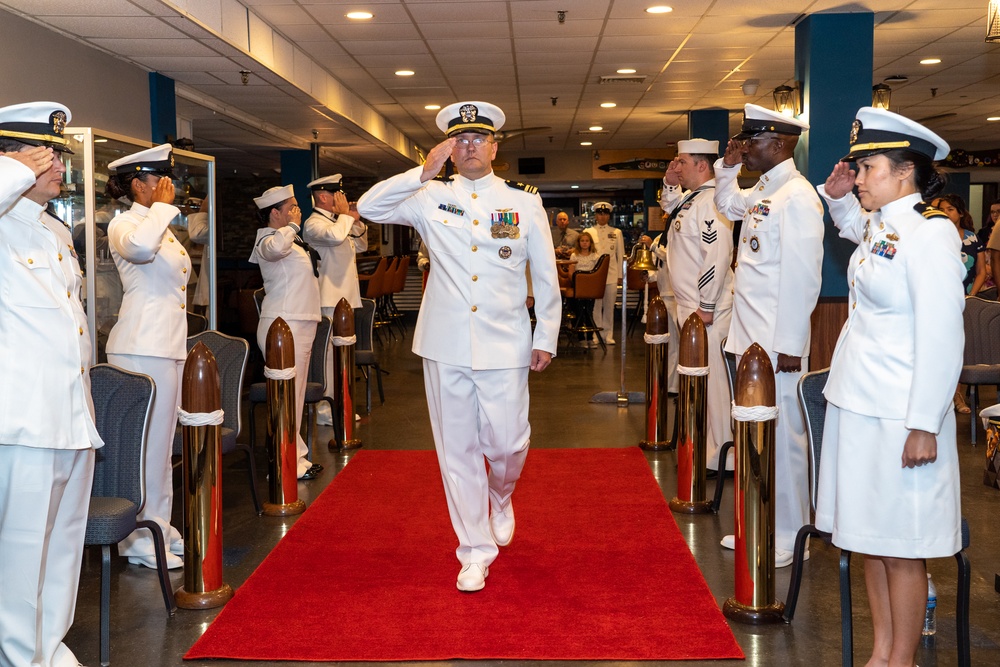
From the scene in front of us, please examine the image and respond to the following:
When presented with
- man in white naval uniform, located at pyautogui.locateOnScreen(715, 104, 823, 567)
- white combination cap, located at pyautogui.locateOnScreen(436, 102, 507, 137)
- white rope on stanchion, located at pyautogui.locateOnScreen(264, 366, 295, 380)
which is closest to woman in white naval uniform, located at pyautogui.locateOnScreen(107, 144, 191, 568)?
white rope on stanchion, located at pyautogui.locateOnScreen(264, 366, 295, 380)

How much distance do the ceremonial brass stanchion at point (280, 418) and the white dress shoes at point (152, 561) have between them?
33.4 inches

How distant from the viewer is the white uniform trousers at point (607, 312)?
44.7 feet

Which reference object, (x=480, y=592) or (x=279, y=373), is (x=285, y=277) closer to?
(x=279, y=373)

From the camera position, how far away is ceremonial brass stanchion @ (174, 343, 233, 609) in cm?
382

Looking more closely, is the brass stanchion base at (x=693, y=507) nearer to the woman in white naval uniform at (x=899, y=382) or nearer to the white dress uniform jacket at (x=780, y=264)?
the white dress uniform jacket at (x=780, y=264)

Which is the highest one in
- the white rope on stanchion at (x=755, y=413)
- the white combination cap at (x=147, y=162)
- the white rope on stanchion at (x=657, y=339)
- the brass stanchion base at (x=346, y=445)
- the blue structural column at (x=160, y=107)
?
the blue structural column at (x=160, y=107)

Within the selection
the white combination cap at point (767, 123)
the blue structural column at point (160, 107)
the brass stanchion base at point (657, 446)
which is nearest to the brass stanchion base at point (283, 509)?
the brass stanchion base at point (657, 446)

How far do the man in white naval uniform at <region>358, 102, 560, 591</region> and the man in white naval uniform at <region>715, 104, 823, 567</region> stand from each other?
3.08 ft

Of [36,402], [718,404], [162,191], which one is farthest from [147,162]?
[718,404]

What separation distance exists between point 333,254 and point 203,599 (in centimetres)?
405

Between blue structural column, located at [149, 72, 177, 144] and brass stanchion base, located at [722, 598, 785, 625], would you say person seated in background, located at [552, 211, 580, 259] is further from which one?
brass stanchion base, located at [722, 598, 785, 625]

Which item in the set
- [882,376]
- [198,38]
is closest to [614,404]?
[198,38]

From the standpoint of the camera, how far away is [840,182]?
130 inches

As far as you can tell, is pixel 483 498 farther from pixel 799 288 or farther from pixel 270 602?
pixel 799 288
